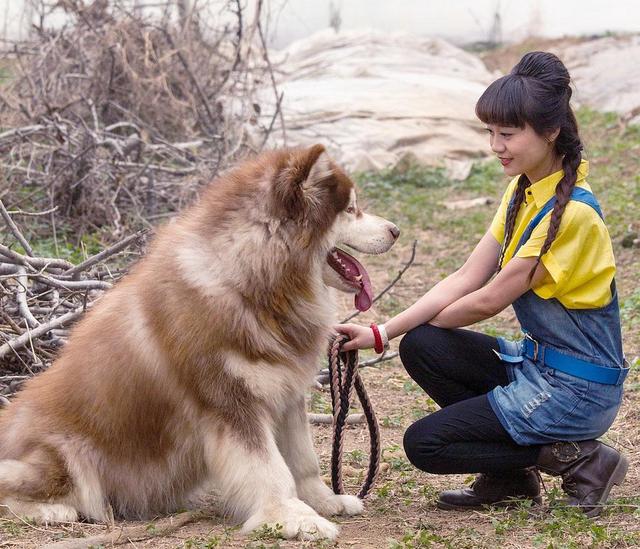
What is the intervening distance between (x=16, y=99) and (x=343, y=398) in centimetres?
597

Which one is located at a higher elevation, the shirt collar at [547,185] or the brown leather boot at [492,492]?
the shirt collar at [547,185]

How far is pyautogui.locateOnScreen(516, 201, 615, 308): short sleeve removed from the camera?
3312 millimetres

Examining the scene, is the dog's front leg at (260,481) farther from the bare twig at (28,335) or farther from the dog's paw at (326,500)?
the bare twig at (28,335)

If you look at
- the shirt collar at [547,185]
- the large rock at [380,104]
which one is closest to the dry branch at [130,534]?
the shirt collar at [547,185]

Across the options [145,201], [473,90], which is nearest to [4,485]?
[145,201]

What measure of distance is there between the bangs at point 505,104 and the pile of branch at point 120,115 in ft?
14.2

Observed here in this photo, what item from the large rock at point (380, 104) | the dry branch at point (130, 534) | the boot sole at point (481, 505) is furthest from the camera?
the large rock at point (380, 104)

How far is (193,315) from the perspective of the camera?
333cm

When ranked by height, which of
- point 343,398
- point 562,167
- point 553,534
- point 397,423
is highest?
point 562,167

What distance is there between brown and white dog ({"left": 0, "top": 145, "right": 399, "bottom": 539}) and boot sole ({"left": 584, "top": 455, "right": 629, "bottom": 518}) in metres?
0.92

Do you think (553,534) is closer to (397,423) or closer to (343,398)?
(343,398)

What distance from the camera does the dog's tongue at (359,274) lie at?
3561mm

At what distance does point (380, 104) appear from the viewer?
12891 mm

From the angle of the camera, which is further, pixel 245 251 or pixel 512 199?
pixel 512 199
